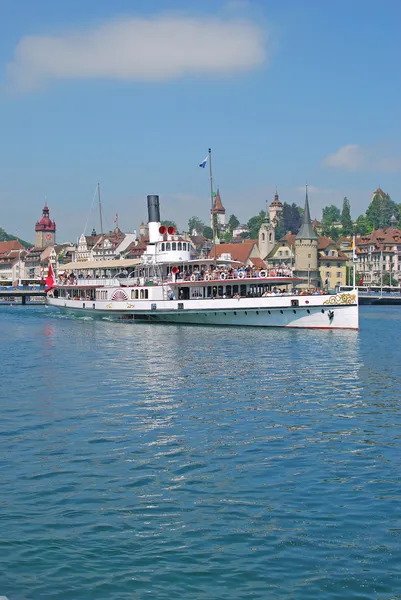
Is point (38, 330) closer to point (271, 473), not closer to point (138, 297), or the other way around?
point (138, 297)

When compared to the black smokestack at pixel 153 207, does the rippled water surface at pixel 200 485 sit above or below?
below

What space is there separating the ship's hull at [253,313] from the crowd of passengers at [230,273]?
2.64m

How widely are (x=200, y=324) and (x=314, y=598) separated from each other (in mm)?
51372

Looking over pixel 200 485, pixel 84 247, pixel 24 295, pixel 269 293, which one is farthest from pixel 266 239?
pixel 200 485

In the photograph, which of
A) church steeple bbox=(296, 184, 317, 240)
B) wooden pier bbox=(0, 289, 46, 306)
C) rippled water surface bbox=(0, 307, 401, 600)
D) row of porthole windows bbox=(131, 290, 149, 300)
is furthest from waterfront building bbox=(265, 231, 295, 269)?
rippled water surface bbox=(0, 307, 401, 600)

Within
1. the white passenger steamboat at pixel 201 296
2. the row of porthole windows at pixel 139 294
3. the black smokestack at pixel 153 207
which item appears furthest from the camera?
the black smokestack at pixel 153 207

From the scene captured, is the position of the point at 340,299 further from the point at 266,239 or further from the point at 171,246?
the point at 266,239

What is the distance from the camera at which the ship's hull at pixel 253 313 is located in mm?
56562

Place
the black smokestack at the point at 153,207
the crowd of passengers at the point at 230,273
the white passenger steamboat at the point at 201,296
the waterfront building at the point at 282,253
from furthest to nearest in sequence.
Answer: the waterfront building at the point at 282,253, the black smokestack at the point at 153,207, the crowd of passengers at the point at 230,273, the white passenger steamboat at the point at 201,296

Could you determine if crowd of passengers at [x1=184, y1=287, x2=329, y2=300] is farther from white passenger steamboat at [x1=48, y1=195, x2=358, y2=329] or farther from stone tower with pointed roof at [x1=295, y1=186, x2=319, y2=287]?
stone tower with pointed roof at [x1=295, y1=186, x2=319, y2=287]

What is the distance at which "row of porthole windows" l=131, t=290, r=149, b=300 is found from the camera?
66781mm

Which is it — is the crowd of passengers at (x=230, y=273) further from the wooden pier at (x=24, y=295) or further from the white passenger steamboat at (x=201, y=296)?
the wooden pier at (x=24, y=295)

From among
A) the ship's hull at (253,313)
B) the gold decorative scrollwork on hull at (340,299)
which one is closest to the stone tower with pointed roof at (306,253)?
the ship's hull at (253,313)

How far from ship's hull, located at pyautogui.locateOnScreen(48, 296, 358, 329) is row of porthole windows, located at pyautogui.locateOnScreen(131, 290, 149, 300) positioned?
83 centimetres
